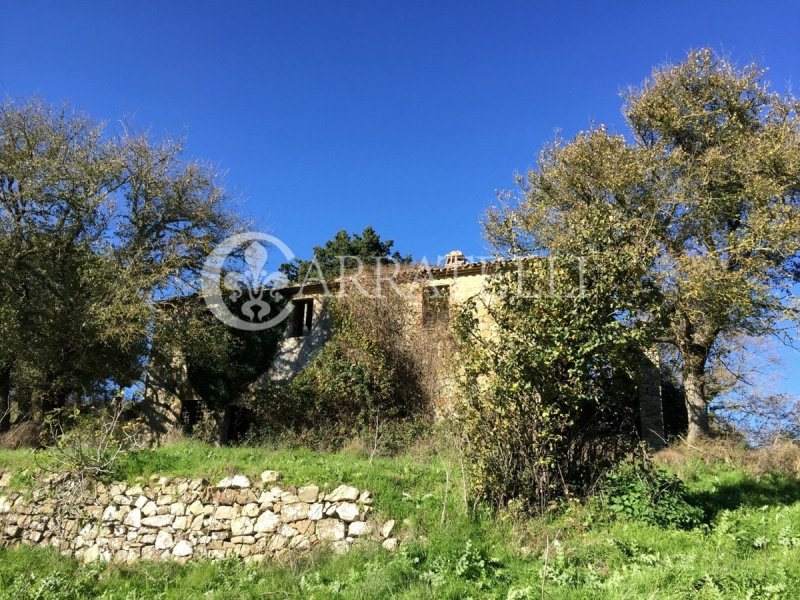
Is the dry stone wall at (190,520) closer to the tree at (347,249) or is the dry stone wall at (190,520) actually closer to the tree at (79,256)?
the tree at (79,256)

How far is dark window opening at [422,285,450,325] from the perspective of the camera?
18891 mm

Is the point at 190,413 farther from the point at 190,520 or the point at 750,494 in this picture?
the point at 750,494

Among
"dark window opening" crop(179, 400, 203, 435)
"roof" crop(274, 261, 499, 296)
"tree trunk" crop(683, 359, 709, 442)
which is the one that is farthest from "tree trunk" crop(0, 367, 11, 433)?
"tree trunk" crop(683, 359, 709, 442)

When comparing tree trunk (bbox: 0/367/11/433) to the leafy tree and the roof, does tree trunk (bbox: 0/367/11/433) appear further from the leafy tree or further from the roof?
the leafy tree

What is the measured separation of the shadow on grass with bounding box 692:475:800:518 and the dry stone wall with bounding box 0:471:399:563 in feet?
16.8

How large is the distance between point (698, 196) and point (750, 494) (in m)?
8.09

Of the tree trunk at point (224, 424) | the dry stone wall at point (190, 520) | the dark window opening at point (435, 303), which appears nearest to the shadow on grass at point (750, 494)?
the dry stone wall at point (190, 520)

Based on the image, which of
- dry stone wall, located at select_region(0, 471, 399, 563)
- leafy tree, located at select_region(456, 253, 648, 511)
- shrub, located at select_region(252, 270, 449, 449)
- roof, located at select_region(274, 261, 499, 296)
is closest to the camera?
leafy tree, located at select_region(456, 253, 648, 511)

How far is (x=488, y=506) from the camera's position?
8.49 meters

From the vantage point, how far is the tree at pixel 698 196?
13.6m

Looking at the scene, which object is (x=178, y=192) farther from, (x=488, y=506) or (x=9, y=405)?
(x=488, y=506)

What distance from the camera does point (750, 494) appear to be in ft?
32.5

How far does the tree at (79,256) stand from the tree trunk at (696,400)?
590 inches

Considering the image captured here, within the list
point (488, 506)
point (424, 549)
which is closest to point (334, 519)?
point (424, 549)
